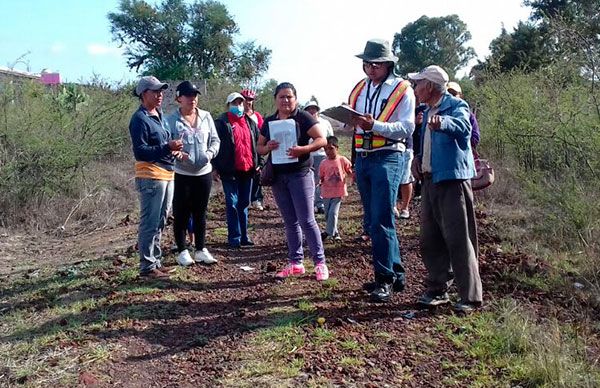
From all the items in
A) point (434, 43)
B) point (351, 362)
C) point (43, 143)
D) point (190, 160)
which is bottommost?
point (351, 362)

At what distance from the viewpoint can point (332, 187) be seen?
7.73 m

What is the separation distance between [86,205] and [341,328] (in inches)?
290

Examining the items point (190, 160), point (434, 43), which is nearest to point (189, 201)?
point (190, 160)

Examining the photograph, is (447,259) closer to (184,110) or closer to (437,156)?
(437,156)

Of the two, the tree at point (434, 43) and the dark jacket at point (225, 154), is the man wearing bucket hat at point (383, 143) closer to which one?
the dark jacket at point (225, 154)

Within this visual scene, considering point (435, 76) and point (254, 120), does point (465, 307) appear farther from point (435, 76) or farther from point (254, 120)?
point (254, 120)

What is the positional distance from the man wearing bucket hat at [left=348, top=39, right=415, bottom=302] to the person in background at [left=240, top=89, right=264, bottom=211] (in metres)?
3.25

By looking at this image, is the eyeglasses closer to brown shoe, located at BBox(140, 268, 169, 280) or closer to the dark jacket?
the dark jacket

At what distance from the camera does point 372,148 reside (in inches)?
194

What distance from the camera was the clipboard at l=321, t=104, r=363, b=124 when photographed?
4.70m

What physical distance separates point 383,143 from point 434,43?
56.5 meters

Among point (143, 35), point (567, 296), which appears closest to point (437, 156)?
point (567, 296)

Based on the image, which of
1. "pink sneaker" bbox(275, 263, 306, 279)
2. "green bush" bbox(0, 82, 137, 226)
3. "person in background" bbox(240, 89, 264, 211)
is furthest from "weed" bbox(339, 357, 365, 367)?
"green bush" bbox(0, 82, 137, 226)

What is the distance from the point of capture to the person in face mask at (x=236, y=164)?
723 cm
